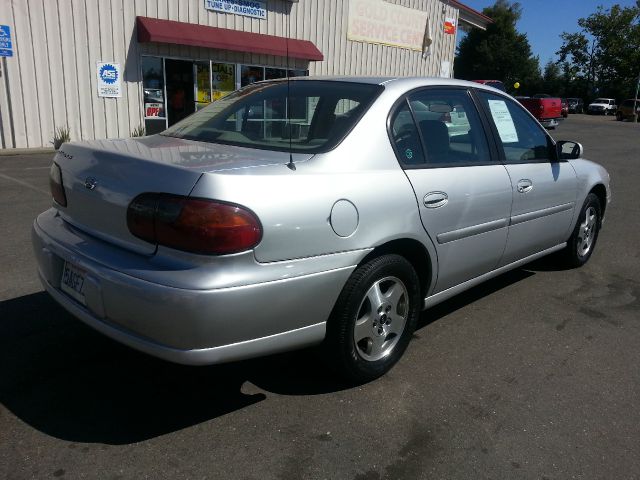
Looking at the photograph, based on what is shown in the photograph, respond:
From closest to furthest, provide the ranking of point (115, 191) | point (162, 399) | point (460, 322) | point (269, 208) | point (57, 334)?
point (269, 208), point (115, 191), point (162, 399), point (57, 334), point (460, 322)

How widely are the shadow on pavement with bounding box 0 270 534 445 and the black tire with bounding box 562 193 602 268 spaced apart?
114 inches

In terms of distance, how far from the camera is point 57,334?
11.2 ft

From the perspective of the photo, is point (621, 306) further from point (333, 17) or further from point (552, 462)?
point (333, 17)

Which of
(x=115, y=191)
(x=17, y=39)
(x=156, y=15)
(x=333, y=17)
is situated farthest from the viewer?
(x=333, y=17)

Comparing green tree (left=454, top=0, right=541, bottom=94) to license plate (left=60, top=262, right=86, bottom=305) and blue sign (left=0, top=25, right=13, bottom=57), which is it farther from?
license plate (left=60, top=262, right=86, bottom=305)

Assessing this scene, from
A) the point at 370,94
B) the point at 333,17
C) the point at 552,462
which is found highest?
the point at 333,17

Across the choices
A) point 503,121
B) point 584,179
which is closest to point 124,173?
point 503,121

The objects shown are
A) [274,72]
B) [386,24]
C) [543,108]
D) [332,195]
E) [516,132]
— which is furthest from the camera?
[543,108]

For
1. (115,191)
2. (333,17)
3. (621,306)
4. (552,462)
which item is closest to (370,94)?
(115,191)

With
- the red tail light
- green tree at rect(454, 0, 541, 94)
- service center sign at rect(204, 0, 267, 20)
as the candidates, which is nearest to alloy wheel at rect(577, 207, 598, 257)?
the red tail light

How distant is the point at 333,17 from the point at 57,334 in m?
15.8

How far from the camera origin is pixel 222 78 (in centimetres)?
1534

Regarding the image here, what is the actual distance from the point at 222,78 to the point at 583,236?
12246 mm

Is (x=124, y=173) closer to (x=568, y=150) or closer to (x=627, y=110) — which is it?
(x=568, y=150)
